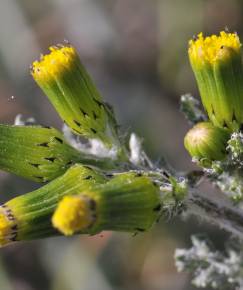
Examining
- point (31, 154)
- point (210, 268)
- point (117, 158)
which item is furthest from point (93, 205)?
point (210, 268)

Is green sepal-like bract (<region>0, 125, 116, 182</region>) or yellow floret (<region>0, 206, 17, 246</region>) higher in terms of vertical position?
green sepal-like bract (<region>0, 125, 116, 182</region>)

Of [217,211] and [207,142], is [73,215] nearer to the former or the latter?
[207,142]

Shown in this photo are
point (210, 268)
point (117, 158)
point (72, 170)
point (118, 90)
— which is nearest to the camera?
point (72, 170)

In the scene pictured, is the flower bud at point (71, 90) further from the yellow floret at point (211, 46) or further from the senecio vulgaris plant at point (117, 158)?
the yellow floret at point (211, 46)

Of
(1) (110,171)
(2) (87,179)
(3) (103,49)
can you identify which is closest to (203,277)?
(1) (110,171)

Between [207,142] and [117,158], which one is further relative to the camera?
[117,158]

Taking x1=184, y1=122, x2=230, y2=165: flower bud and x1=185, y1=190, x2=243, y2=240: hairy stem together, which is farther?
x1=185, y1=190, x2=243, y2=240: hairy stem

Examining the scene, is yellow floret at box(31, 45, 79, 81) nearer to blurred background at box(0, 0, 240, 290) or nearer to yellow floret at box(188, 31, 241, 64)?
yellow floret at box(188, 31, 241, 64)

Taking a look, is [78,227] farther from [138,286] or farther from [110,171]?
[138,286]

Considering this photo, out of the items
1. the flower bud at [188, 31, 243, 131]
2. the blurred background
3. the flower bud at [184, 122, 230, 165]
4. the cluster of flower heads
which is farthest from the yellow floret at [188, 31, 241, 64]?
the blurred background
